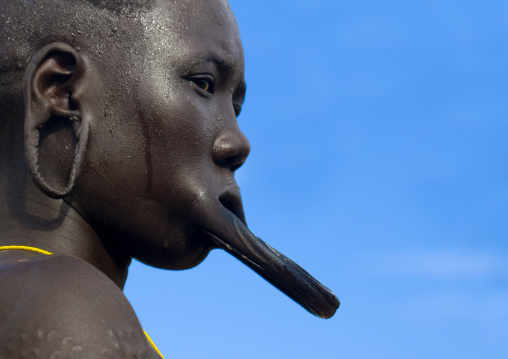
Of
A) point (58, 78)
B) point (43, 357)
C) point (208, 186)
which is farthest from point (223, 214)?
point (43, 357)

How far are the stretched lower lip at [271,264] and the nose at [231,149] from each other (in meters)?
0.20

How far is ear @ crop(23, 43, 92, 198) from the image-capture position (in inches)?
116

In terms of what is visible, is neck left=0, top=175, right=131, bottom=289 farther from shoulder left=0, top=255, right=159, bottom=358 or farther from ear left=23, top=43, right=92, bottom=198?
shoulder left=0, top=255, right=159, bottom=358

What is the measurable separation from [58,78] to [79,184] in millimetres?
390

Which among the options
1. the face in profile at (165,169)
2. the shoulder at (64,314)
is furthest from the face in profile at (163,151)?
the shoulder at (64,314)

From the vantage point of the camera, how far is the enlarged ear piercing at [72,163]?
2.84m

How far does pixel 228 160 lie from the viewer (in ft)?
10.5

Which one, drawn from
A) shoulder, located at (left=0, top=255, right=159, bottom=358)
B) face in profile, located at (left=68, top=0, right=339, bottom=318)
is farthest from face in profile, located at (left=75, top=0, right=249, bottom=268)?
shoulder, located at (left=0, top=255, right=159, bottom=358)

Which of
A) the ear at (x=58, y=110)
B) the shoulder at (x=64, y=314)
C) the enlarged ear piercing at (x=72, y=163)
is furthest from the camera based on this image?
the ear at (x=58, y=110)

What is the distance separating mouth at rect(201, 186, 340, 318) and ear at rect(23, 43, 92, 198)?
1.75 ft

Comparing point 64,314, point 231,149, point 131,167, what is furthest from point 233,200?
point 64,314

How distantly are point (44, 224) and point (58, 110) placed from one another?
16.1 inches

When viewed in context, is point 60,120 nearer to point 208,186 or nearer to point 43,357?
point 208,186

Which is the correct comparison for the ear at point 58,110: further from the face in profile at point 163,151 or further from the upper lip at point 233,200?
the upper lip at point 233,200
